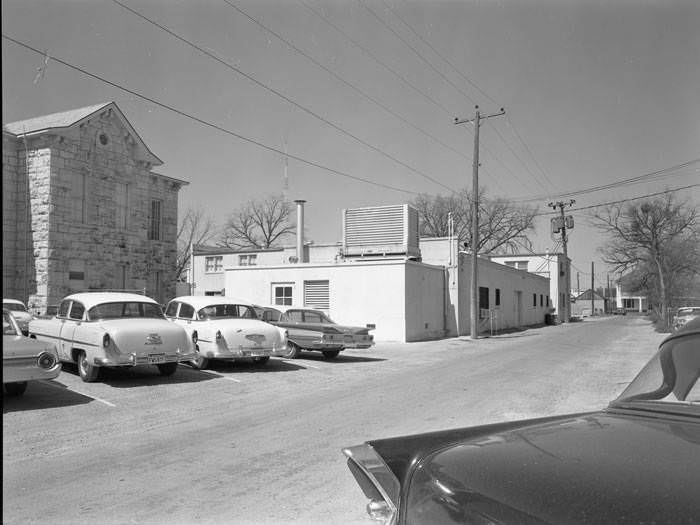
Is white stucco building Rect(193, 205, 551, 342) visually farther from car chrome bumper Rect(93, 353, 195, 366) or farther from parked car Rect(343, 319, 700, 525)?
parked car Rect(343, 319, 700, 525)

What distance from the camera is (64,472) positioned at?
536cm

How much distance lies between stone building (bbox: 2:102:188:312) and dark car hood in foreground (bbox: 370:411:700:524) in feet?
74.4

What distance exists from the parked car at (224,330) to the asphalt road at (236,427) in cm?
45

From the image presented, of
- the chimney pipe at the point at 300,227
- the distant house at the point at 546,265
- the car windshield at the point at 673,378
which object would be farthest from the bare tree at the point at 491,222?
the car windshield at the point at 673,378

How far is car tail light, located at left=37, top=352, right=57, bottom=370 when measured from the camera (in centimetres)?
828

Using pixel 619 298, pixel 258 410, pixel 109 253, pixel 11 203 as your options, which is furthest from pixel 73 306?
pixel 619 298

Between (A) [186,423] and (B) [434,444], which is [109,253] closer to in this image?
(A) [186,423]

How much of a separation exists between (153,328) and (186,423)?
3404mm

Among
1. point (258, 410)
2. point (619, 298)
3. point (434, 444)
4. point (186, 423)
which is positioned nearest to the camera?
point (434, 444)

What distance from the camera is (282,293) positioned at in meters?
25.9

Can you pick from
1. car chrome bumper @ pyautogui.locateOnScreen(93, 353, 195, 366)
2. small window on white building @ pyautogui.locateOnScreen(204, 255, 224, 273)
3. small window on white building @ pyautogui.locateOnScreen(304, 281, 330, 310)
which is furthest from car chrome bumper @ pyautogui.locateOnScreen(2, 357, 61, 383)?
small window on white building @ pyautogui.locateOnScreen(204, 255, 224, 273)

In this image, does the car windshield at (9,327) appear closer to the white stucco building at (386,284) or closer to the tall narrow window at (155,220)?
the white stucco building at (386,284)

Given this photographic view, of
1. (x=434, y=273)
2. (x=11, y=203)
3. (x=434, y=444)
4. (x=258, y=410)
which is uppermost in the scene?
(x=11, y=203)

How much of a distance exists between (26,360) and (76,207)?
18.7 metres
